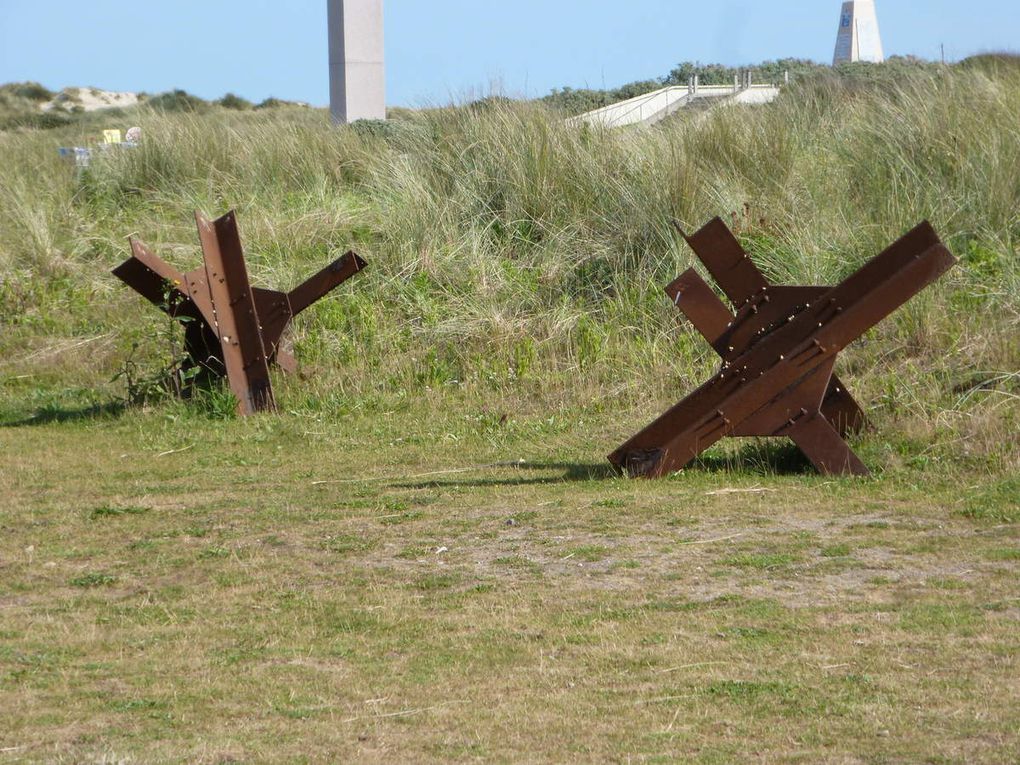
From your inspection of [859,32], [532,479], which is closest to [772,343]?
[532,479]

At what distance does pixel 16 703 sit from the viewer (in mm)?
3943

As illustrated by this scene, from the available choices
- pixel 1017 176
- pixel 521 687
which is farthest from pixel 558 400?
pixel 521 687

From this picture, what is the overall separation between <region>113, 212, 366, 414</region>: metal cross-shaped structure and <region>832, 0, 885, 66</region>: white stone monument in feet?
94.6

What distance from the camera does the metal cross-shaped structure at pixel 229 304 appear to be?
9055 millimetres

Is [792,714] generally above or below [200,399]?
below

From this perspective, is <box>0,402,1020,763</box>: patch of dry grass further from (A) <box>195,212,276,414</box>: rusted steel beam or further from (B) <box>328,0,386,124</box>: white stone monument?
(B) <box>328,0,386,124</box>: white stone monument

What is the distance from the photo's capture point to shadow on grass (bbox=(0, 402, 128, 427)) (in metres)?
9.33

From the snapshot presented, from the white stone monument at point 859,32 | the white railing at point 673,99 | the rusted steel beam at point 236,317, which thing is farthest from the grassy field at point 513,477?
the white stone monument at point 859,32

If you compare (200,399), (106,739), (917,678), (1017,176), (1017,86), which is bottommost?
(917,678)

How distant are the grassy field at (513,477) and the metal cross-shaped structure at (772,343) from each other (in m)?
0.25

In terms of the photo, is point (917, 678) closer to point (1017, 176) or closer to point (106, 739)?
point (106, 739)

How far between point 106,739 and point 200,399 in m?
5.77

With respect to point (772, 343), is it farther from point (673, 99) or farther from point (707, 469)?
point (673, 99)

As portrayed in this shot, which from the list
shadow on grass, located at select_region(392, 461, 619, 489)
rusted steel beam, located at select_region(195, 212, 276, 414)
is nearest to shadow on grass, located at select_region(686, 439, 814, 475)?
shadow on grass, located at select_region(392, 461, 619, 489)
